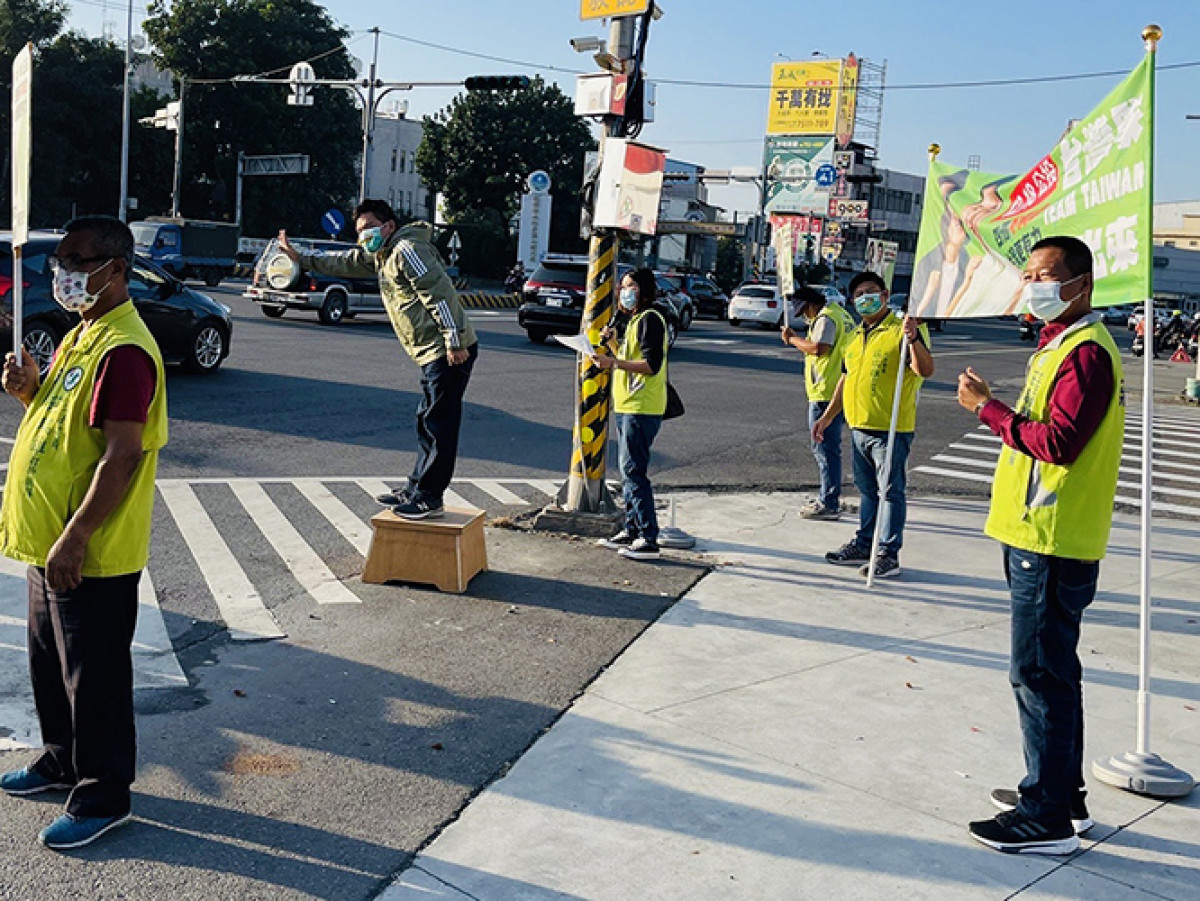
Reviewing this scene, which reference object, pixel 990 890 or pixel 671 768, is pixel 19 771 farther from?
pixel 990 890

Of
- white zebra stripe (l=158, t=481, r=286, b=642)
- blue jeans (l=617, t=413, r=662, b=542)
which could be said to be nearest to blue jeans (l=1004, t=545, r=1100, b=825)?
white zebra stripe (l=158, t=481, r=286, b=642)

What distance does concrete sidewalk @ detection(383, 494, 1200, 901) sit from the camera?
12.7 ft

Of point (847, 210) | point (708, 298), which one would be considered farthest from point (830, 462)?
point (847, 210)

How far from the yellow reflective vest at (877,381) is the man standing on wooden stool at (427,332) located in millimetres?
2564

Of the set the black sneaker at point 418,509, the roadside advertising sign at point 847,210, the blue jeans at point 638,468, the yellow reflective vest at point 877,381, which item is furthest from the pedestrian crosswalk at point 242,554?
the roadside advertising sign at point 847,210

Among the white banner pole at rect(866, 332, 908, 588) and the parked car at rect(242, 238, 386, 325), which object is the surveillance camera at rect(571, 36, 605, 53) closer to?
the white banner pole at rect(866, 332, 908, 588)

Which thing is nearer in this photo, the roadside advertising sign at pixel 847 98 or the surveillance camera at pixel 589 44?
the surveillance camera at pixel 589 44

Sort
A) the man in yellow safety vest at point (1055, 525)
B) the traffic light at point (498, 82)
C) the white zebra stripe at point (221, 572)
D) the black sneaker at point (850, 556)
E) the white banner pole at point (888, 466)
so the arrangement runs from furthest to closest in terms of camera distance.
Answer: the traffic light at point (498, 82) < the black sneaker at point (850, 556) < the white banner pole at point (888, 466) < the white zebra stripe at point (221, 572) < the man in yellow safety vest at point (1055, 525)

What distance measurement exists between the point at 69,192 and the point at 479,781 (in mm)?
55232

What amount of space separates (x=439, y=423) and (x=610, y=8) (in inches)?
138

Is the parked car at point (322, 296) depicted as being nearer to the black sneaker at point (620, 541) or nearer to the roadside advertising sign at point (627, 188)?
the roadside advertising sign at point (627, 188)

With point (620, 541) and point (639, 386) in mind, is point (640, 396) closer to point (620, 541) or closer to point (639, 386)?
point (639, 386)

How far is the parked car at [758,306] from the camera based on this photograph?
39.8 meters

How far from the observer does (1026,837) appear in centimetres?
410
